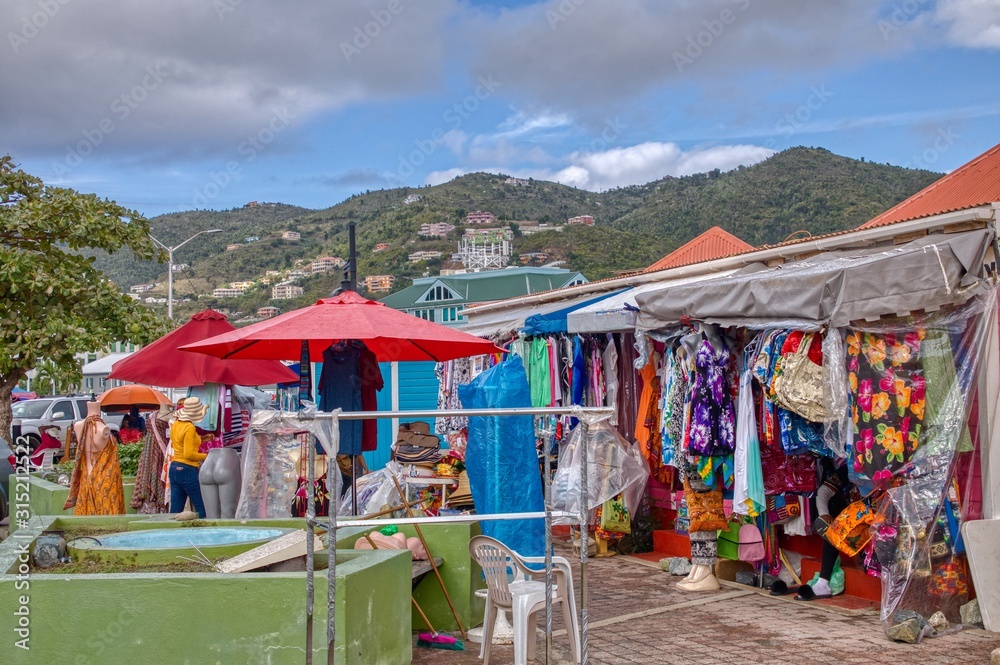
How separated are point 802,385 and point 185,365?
6.40 meters

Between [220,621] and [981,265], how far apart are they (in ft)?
17.4

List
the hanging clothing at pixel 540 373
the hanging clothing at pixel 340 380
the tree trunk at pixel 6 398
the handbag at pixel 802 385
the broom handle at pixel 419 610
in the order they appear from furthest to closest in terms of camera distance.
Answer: the tree trunk at pixel 6 398
the hanging clothing at pixel 540 373
the hanging clothing at pixel 340 380
the handbag at pixel 802 385
the broom handle at pixel 419 610

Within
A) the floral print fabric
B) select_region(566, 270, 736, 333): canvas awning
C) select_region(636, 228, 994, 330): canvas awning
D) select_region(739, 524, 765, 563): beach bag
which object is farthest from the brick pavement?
select_region(566, 270, 736, 333): canvas awning

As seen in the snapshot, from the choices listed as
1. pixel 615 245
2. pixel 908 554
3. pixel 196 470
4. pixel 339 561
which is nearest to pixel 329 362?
pixel 196 470

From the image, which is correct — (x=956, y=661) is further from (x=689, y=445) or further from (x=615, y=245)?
(x=615, y=245)

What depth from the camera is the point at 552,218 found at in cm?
6197

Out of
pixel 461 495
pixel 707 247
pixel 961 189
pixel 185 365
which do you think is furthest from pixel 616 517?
pixel 707 247

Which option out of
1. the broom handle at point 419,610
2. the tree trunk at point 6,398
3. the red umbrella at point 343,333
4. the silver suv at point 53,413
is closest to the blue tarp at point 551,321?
the red umbrella at point 343,333

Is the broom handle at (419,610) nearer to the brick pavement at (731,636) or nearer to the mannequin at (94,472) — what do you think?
the brick pavement at (731,636)

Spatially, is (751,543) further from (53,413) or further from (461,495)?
(53,413)

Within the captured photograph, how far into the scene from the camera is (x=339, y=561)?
5.77 meters

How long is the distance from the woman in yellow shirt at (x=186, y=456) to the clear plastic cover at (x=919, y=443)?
19.6ft

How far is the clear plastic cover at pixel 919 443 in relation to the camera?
21.6 feet

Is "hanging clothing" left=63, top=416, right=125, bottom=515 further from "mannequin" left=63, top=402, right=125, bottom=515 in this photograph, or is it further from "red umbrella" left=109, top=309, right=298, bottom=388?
"red umbrella" left=109, top=309, right=298, bottom=388
